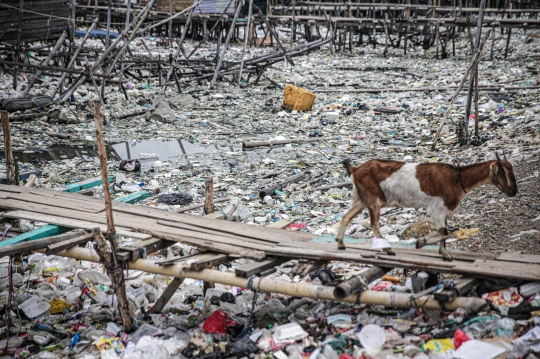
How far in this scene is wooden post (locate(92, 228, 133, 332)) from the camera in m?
4.39

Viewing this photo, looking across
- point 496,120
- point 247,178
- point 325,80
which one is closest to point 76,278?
point 247,178

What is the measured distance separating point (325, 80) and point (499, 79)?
4489 mm

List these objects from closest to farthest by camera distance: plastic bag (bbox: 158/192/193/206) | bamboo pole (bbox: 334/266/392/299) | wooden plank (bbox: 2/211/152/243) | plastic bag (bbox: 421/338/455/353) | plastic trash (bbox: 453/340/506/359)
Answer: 1. plastic trash (bbox: 453/340/506/359)
2. plastic bag (bbox: 421/338/455/353)
3. bamboo pole (bbox: 334/266/392/299)
4. wooden plank (bbox: 2/211/152/243)
5. plastic bag (bbox: 158/192/193/206)

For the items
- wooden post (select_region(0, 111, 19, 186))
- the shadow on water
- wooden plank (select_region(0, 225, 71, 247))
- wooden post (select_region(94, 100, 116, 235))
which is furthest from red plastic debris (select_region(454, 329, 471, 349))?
the shadow on water

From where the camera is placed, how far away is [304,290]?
405 cm

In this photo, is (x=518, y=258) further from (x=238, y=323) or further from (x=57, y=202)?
(x=57, y=202)

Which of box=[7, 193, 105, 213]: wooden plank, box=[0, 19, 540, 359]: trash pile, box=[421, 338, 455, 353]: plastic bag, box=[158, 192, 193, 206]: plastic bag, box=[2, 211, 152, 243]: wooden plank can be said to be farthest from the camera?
box=[158, 192, 193, 206]: plastic bag

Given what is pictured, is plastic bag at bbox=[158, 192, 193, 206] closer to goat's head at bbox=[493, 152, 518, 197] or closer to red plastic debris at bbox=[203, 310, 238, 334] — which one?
red plastic debris at bbox=[203, 310, 238, 334]

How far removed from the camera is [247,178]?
8562 millimetres

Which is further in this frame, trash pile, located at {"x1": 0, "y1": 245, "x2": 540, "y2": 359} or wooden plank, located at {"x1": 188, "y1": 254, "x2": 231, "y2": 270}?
wooden plank, located at {"x1": 188, "y1": 254, "x2": 231, "y2": 270}

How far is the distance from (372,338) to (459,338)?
56 cm

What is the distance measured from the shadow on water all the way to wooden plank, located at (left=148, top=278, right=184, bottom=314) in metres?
5.06

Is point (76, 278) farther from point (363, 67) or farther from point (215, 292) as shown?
point (363, 67)

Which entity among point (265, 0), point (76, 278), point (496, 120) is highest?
point (265, 0)
